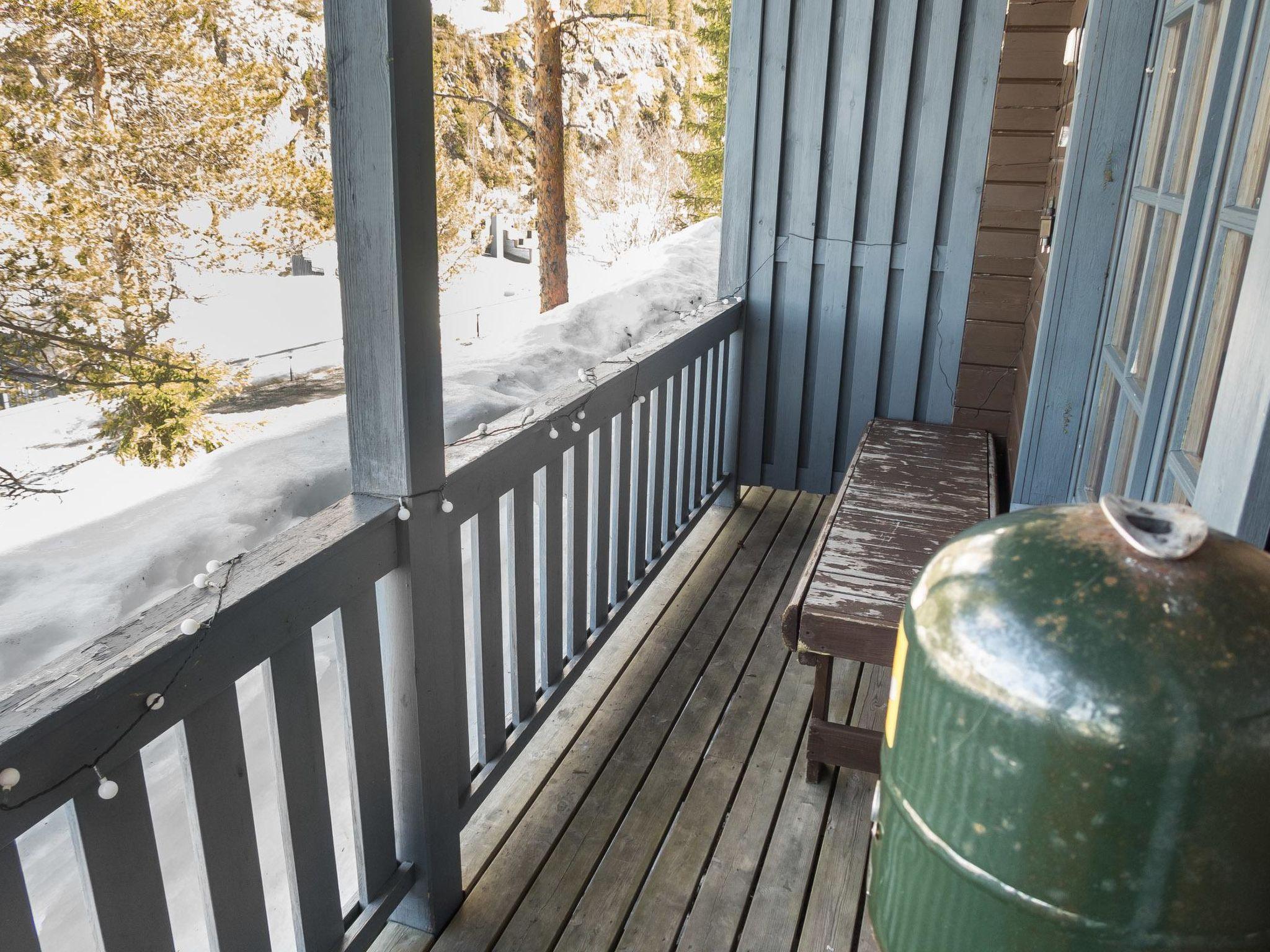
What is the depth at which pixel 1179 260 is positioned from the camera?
1.68 metres

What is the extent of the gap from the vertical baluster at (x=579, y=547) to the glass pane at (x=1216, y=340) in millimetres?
1486

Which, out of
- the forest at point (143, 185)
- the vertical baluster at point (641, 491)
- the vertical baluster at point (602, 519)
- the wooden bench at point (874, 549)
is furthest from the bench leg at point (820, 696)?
the forest at point (143, 185)

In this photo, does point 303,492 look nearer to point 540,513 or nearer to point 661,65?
point 540,513

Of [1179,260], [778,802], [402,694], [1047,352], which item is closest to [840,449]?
[1047,352]

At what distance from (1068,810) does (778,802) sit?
5.46 ft

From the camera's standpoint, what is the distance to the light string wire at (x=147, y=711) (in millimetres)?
966

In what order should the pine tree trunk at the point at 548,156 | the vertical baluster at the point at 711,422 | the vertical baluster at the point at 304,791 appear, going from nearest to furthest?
the vertical baluster at the point at 304,791 → the vertical baluster at the point at 711,422 → the pine tree trunk at the point at 548,156

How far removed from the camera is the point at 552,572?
2447 millimetres

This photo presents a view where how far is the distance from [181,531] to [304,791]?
246cm

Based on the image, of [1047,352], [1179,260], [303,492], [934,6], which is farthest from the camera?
[303,492]

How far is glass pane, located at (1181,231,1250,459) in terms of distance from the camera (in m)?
1.36

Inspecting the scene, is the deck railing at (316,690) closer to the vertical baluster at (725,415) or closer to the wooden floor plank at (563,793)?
the wooden floor plank at (563,793)

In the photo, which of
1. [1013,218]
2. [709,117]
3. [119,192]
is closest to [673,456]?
[1013,218]

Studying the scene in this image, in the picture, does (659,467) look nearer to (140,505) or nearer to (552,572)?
(552,572)
